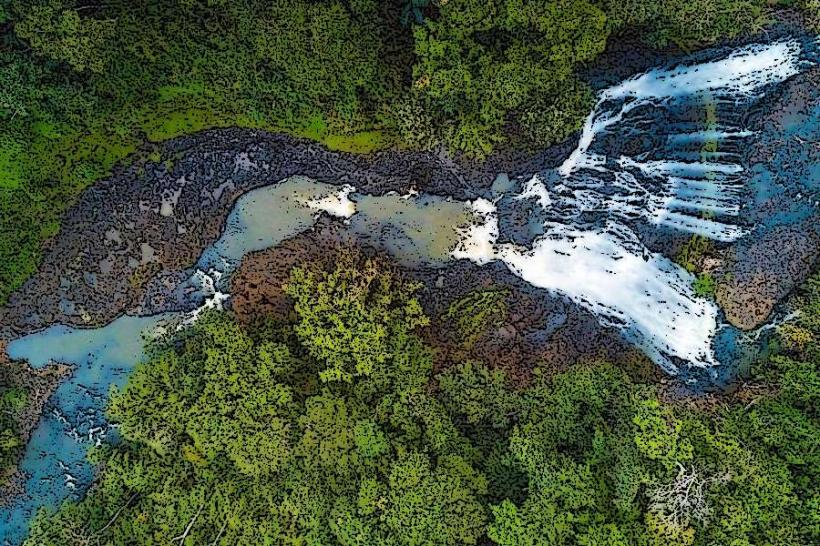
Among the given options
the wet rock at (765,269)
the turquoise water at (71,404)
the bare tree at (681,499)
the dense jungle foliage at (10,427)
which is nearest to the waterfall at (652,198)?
the wet rock at (765,269)

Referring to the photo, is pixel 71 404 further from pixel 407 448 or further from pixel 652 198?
pixel 652 198

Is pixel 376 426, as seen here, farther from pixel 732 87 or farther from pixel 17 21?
pixel 732 87

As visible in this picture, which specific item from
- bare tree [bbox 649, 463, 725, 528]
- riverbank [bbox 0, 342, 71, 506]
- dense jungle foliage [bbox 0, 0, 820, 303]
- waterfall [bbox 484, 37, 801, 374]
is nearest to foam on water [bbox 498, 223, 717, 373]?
waterfall [bbox 484, 37, 801, 374]

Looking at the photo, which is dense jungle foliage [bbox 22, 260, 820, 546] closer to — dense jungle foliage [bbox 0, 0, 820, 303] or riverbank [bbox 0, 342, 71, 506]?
riverbank [bbox 0, 342, 71, 506]

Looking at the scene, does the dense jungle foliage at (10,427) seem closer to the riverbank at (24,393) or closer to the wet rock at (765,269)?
the riverbank at (24,393)

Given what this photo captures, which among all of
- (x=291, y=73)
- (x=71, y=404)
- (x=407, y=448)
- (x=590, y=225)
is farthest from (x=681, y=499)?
(x=71, y=404)

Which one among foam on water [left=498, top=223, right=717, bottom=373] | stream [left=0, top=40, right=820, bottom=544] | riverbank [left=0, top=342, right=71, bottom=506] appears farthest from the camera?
riverbank [left=0, top=342, right=71, bottom=506]

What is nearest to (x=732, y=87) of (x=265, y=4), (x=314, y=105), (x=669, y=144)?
(x=669, y=144)
